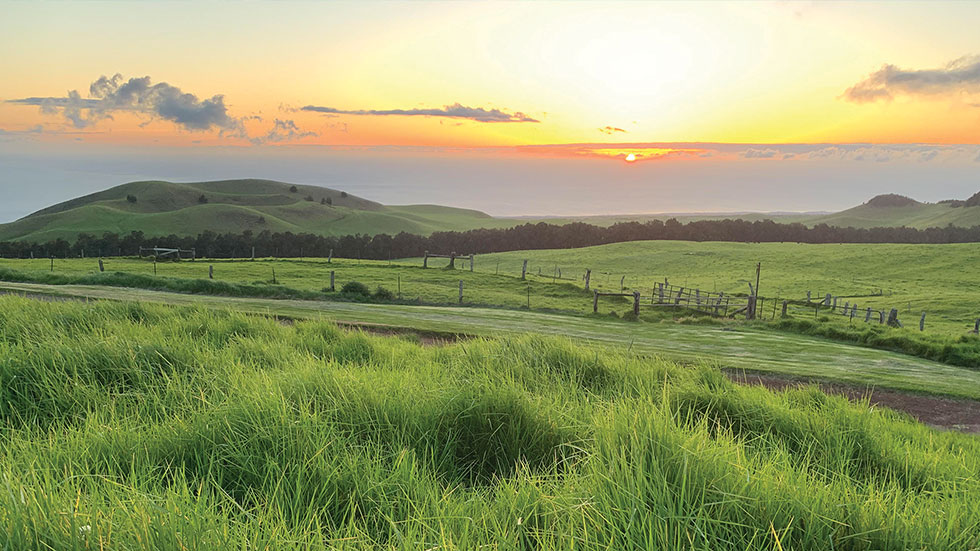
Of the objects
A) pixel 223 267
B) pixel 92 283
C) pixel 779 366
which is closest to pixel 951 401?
pixel 779 366

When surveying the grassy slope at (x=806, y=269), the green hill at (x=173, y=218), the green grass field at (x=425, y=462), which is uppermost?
the green hill at (x=173, y=218)

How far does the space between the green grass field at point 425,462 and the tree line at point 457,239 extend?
95087mm

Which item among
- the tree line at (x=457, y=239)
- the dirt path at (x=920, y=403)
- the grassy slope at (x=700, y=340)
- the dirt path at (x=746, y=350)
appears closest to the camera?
→ the dirt path at (x=920, y=403)

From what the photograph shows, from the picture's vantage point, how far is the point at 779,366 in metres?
16.2

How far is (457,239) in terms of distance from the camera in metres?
118

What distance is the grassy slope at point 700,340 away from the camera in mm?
15219

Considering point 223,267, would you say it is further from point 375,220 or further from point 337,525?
point 375,220

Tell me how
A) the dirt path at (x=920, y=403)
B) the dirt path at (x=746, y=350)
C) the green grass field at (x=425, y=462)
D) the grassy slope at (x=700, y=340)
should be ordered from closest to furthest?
the green grass field at (x=425, y=462), the dirt path at (x=920, y=403), the dirt path at (x=746, y=350), the grassy slope at (x=700, y=340)

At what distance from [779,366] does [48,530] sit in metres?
17.6

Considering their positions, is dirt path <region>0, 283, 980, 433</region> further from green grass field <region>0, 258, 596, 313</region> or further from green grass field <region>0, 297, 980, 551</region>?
green grass field <region>0, 258, 596, 313</region>

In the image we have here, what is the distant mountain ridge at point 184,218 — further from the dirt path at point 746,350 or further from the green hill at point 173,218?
the dirt path at point 746,350

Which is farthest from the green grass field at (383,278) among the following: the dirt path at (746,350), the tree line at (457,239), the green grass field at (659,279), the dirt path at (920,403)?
the tree line at (457,239)

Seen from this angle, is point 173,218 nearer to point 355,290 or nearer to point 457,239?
point 457,239

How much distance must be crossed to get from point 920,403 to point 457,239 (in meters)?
107
